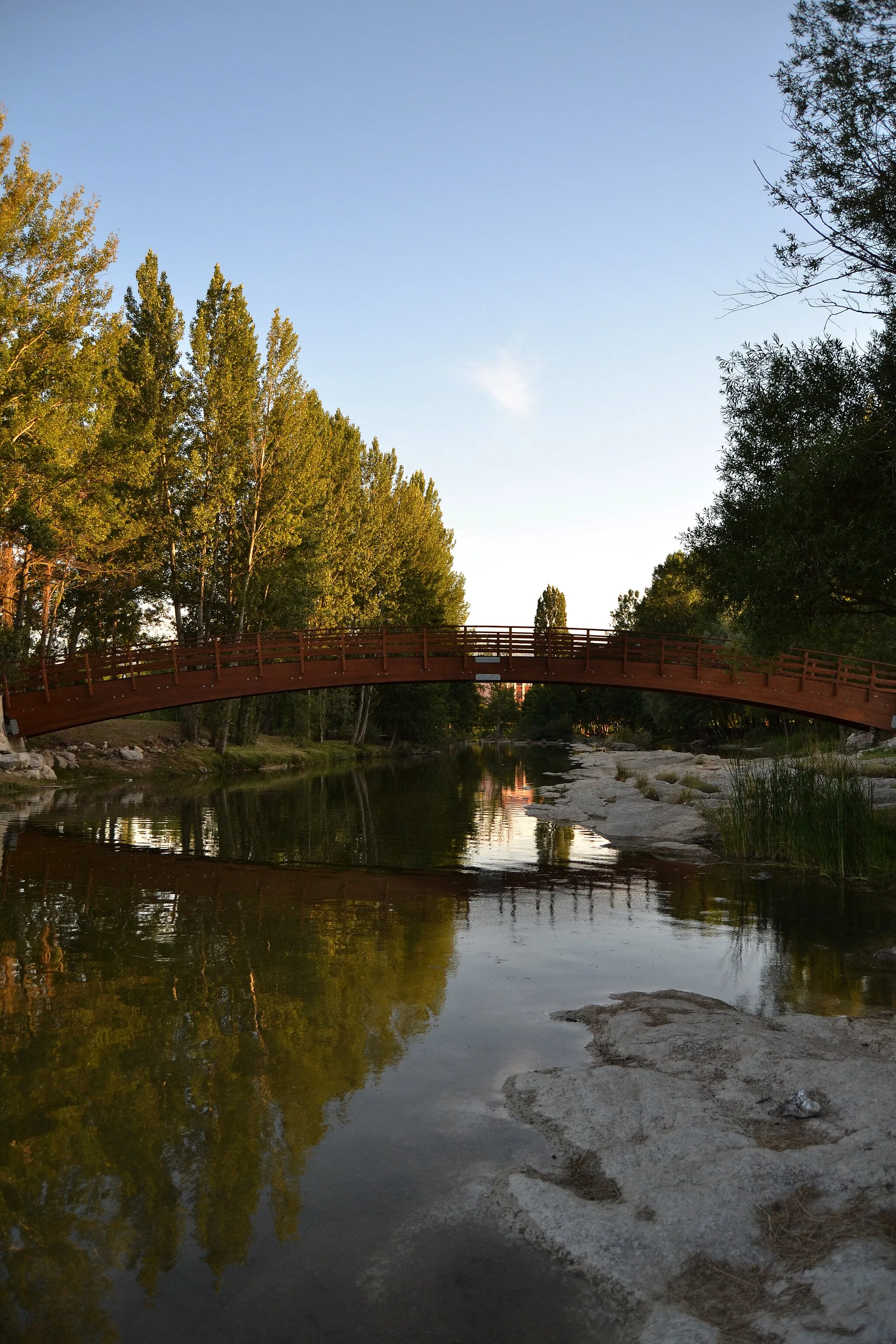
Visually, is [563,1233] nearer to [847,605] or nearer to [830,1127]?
[830,1127]

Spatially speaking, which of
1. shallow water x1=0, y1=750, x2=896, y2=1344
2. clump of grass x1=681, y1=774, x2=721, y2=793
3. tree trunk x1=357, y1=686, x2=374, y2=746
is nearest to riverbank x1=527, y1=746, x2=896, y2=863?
clump of grass x1=681, y1=774, x2=721, y2=793

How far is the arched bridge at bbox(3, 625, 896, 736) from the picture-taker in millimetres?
26438

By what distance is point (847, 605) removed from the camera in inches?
569

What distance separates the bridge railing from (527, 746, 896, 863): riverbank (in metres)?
3.32

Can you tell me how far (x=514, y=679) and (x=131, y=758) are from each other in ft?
42.0

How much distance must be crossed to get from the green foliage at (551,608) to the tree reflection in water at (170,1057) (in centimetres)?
8792

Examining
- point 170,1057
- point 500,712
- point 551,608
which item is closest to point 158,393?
point 170,1057

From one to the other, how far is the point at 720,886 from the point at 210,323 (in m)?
29.4

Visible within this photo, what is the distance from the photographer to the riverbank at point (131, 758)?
82.7ft

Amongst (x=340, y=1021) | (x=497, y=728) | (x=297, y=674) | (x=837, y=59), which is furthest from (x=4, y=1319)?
(x=497, y=728)

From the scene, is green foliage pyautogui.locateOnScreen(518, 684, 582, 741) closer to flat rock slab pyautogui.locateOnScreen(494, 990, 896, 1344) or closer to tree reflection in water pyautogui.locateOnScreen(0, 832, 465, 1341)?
tree reflection in water pyautogui.locateOnScreen(0, 832, 465, 1341)

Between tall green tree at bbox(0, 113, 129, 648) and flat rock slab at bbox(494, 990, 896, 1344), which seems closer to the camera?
flat rock slab at bbox(494, 990, 896, 1344)

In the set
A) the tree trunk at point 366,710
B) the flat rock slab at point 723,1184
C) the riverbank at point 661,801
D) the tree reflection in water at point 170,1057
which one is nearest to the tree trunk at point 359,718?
the tree trunk at point 366,710

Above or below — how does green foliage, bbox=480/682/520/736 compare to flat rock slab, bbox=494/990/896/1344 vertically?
above
